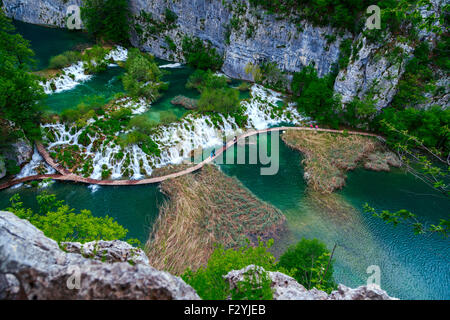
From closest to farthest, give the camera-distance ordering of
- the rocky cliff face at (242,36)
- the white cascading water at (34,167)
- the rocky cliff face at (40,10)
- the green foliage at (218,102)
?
1. the white cascading water at (34,167)
2. the green foliage at (218,102)
3. the rocky cliff face at (242,36)
4. the rocky cliff face at (40,10)

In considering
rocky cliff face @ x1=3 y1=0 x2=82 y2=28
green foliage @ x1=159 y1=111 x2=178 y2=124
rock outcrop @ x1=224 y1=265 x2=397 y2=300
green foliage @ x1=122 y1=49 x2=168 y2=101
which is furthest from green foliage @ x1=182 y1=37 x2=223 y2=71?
rock outcrop @ x1=224 y1=265 x2=397 y2=300

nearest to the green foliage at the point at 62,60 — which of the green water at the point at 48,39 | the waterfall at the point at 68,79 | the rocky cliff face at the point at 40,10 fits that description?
the waterfall at the point at 68,79

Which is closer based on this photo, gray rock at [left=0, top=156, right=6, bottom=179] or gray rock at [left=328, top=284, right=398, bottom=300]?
gray rock at [left=328, top=284, right=398, bottom=300]

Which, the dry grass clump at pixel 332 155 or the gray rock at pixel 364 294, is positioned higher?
the gray rock at pixel 364 294

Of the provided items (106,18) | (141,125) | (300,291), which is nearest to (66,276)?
(300,291)

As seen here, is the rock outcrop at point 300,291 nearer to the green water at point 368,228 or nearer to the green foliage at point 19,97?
the green water at point 368,228

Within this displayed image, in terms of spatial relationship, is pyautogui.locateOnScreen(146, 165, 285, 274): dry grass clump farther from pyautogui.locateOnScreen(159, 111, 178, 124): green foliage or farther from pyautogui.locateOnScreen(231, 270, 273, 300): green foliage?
pyautogui.locateOnScreen(159, 111, 178, 124): green foliage

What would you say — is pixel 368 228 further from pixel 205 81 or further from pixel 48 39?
pixel 48 39
